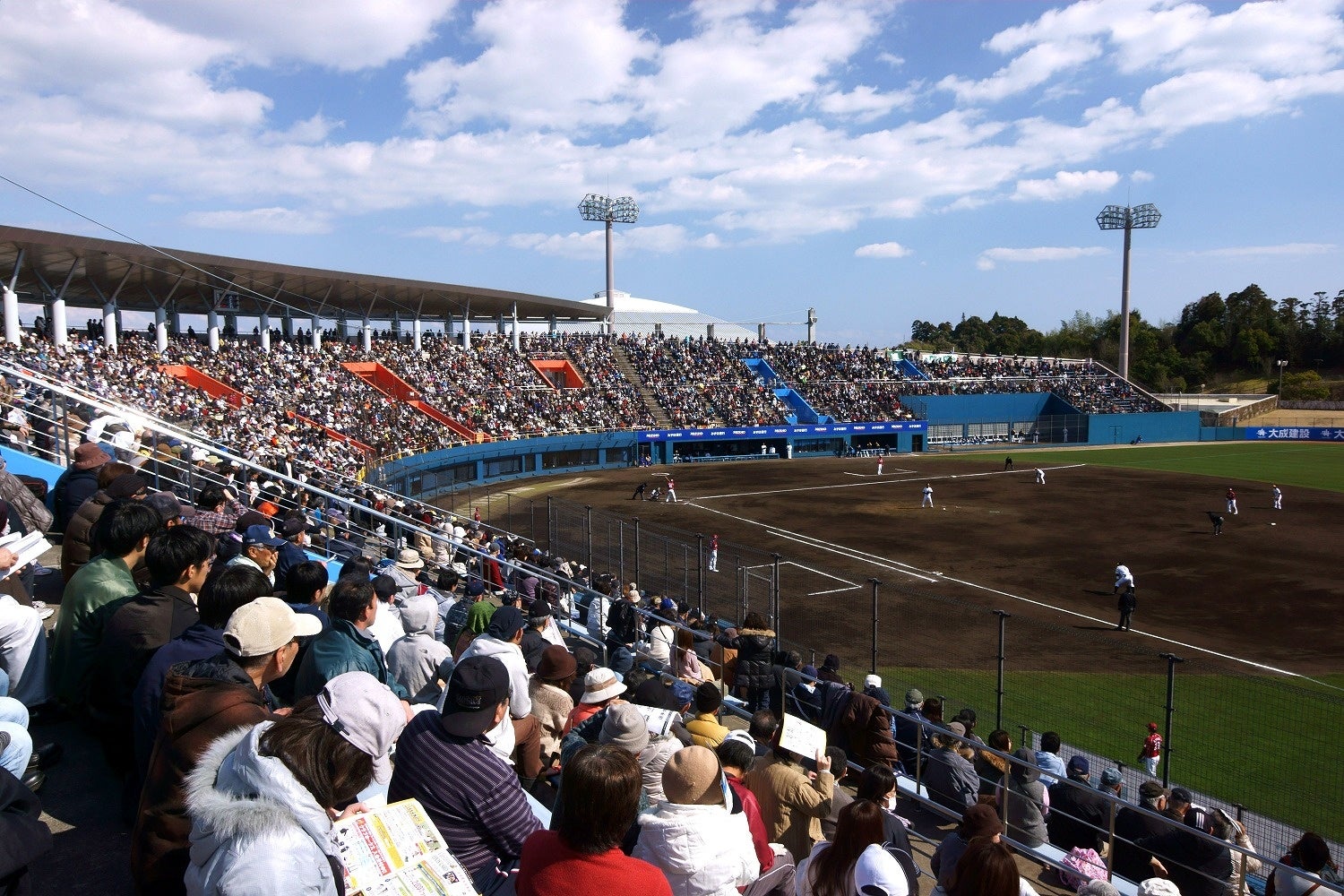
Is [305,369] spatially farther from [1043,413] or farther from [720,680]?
[1043,413]

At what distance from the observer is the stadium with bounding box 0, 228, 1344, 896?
48.0 feet

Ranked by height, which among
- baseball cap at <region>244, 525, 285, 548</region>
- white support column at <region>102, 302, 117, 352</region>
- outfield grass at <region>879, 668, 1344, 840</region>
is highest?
white support column at <region>102, 302, 117, 352</region>

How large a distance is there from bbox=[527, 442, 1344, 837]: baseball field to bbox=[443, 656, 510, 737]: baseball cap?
9606 mm

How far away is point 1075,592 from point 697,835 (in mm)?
22885

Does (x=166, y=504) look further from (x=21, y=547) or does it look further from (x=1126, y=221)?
(x=1126, y=221)

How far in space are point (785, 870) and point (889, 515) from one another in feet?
108

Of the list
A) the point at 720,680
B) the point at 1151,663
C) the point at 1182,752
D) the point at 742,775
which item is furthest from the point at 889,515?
the point at 742,775

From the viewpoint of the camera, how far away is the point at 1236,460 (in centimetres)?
5653

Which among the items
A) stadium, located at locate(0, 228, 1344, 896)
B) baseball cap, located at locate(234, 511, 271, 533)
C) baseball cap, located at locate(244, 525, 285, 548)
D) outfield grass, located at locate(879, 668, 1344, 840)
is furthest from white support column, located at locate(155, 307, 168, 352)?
outfield grass, located at locate(879, 668, 1344, 840)

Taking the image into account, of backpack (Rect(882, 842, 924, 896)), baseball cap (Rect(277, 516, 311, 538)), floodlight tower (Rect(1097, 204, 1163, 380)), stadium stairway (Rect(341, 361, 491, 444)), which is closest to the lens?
backpack (Rect(882, 842, 924, 896))

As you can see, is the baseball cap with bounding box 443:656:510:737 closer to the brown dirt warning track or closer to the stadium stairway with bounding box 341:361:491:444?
the brown dirt warning track

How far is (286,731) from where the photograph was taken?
3.09 meters

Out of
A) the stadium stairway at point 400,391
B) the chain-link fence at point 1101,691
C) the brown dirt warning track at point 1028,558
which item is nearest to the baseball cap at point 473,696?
the chain-link fence at point 1101,691

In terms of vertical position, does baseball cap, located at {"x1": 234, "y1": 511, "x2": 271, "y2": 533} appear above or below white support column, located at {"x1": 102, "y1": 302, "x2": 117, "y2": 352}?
below
